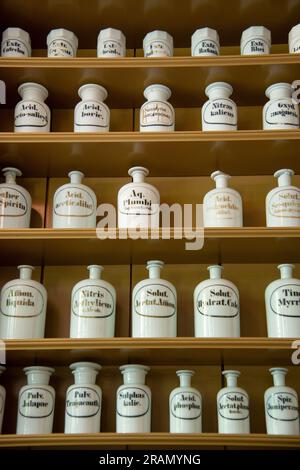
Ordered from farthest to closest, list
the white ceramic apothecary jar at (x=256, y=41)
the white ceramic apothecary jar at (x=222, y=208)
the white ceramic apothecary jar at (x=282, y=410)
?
the white ceramic apothecary jar at (x=256, y=41)
the white ceramic apothecary jar at (x=222, y=208)
the white ceramic apothecary jar at (x=282, y=410)

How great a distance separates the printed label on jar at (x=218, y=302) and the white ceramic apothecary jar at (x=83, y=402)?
212 millimetres

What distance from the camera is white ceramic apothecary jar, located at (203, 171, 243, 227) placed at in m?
1.13

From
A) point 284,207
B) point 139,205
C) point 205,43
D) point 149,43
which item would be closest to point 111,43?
point 149,43

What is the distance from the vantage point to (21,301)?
110cm

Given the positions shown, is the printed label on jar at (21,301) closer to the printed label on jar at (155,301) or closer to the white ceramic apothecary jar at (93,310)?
the white ceramic apothecary jar at (93,310)

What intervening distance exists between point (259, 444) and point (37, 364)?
1.33 ft

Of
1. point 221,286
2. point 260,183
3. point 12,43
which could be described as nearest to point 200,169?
point 260,183

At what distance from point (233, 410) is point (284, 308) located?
0.19 meters

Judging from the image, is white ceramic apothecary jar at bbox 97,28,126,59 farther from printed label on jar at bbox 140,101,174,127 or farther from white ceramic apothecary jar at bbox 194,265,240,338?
white ceramic apothecary jar at bbox 194,265,240,338

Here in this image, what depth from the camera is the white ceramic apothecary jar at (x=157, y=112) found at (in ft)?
3.93

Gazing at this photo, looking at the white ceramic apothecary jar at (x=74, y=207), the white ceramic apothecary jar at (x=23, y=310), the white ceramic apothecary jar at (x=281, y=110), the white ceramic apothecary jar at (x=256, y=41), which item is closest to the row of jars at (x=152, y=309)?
the white ceramic apothecary jar at (x=23, y=310)

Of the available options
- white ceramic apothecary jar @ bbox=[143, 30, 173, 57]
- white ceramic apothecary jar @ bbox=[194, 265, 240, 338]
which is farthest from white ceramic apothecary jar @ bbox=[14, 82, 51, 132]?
white ceramic apothecary jar @ bbox=[194, 265, 240, 338]

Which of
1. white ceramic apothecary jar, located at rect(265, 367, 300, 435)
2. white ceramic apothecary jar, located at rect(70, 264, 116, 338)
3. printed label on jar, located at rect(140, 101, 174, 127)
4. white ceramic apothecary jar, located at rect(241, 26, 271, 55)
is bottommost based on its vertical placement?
white ceramic apothecary jar, located at rect(265, 367, 300, 435)

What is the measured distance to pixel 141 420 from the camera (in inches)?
41.3
